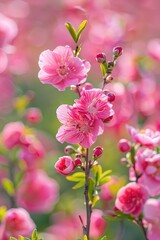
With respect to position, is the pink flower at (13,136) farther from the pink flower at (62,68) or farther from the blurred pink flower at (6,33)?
the pink flower at (62,68)

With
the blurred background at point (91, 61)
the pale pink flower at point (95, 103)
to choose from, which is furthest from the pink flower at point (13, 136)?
the pale pink flower at point (95, 103)

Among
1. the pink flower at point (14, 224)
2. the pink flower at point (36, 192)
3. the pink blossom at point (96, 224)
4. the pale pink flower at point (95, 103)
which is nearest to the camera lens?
the pale pink flower at point (95, 103)

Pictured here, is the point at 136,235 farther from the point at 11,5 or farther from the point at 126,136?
the point at 11,5

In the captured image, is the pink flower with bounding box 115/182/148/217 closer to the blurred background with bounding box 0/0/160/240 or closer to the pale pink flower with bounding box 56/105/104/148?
the pale pink flower with bounding box 56/105/104/148

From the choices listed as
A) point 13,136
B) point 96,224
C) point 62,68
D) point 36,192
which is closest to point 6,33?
point 13,136

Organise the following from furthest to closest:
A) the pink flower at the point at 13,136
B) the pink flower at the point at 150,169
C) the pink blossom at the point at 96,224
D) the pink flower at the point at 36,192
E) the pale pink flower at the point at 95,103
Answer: the pink flower at the point at 36,192 → the pink flower at the point at 13,136 → the pink blossom at the point at 96,224 → the pink flower at the point at 150,169 → the pale pink flower at the point at 95,103

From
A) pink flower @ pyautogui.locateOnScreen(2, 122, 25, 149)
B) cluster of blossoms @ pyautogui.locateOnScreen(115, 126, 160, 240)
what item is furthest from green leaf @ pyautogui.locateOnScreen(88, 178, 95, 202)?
pink flower @ pyautogui.locateOnScreen(2, 122, 25, 149)

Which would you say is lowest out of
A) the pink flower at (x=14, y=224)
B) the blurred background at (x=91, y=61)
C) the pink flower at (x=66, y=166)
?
the pink flower at (x=14, y=224)

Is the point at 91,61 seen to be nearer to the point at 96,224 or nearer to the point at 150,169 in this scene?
the point at 96,224
